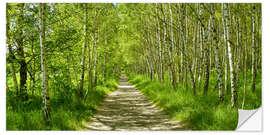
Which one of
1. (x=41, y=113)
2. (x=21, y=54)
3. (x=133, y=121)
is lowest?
(x=133, y=121)

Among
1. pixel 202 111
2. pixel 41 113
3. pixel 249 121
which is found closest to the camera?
pixel 249 121

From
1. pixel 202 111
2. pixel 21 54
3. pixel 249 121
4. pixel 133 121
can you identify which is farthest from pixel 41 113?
pixel 249 121

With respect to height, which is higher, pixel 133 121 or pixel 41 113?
pixel 41 113

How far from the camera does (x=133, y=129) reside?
19.0 feet

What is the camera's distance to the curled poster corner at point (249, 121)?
514 centimetres

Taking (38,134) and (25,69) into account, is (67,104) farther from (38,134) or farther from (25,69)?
(38,134)

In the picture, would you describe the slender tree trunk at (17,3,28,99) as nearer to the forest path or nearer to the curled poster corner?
the forest path

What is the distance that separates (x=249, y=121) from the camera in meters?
5.35

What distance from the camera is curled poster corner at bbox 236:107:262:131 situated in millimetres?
5141

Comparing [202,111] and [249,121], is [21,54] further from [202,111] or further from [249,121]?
[249,121]

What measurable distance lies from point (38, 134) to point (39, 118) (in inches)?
21.2

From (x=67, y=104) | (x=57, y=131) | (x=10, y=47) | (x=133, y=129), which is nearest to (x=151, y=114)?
(x=133, y=129)

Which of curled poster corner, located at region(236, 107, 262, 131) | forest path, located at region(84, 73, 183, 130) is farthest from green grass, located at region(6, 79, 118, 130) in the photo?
curled poster corner, located at region(236, 107, 262, 131)

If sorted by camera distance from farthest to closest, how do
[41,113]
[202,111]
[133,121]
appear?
1. [133,121]
2. [202,111]
3. [41,113]
